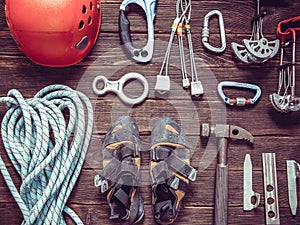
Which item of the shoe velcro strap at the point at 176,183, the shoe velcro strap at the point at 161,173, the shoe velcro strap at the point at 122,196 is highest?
the shoe velcro strap at the point at 161,173

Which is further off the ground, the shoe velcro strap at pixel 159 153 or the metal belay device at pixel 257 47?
the metal belay device at pixel 257 47

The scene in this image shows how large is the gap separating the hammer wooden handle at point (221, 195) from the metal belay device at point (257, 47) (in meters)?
0.39

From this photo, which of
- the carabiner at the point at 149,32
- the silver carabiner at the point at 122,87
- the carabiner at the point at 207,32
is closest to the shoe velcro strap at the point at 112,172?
the silver carabiner at the point at 122,87

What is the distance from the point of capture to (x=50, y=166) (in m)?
1.49

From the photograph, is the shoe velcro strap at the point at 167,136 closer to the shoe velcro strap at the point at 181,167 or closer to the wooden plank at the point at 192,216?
the shoe velcro strap at the point at 181,167

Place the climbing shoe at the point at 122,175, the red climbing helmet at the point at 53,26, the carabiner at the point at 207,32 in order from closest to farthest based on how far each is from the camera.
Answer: the red climbing helmet at the point at 53,26
the climbing shoe at the point at 122,175
the carabiner at the point at 207,32

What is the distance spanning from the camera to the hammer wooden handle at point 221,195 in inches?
60.1

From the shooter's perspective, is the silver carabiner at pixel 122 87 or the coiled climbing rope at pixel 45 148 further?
the silver carabiner at pixel 122 87

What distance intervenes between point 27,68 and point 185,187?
68 cm

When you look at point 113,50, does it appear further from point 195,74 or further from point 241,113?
point 241,113

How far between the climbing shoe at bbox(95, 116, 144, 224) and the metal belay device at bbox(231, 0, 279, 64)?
1.54 feet

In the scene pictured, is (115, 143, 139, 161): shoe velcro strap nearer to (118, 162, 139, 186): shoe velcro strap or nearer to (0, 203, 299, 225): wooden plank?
(118, 162, 139, 186): shoe velcro strap

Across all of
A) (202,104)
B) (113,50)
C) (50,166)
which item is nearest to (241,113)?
(202,104)

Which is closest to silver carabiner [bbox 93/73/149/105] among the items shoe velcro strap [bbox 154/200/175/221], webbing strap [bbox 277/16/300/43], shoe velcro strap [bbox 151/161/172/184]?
shoe velcro strap [bbox 151/161/172/184]
